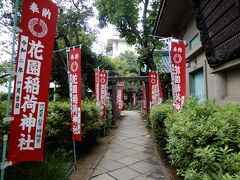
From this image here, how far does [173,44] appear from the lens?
4.92m

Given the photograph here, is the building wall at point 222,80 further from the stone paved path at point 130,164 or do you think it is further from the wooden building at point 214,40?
the stone paved path at point 130,164

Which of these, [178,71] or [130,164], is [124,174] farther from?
[178,71]

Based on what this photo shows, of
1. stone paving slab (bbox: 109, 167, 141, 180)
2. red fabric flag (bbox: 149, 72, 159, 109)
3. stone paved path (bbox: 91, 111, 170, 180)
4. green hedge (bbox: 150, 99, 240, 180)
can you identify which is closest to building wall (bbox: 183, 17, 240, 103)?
green hedge (bbox: 150, 99, 240, 180)

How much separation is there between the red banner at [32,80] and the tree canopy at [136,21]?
10412mm

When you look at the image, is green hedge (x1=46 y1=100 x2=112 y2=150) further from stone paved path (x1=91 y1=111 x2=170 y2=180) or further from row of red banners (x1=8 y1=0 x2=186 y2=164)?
row of red banners (x1=8 y1=0 x2=186 y2=164)

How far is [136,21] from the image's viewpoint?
15.1 meters

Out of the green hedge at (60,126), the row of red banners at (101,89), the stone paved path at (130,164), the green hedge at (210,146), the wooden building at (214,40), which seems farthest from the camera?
the row of red banners at (101,89)

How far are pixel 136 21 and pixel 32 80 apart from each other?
43.0 feet

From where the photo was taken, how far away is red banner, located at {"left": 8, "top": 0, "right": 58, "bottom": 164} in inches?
120

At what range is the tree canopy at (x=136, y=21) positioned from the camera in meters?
13.6

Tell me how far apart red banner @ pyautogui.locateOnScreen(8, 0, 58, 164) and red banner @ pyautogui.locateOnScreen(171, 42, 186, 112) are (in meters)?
2.81

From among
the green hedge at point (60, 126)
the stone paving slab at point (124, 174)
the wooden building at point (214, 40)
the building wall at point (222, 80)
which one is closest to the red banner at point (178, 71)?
the wooden building at point (214, 40)

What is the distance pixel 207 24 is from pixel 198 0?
1.97ft

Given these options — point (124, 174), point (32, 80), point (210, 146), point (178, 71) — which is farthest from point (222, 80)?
point (32, 80)
